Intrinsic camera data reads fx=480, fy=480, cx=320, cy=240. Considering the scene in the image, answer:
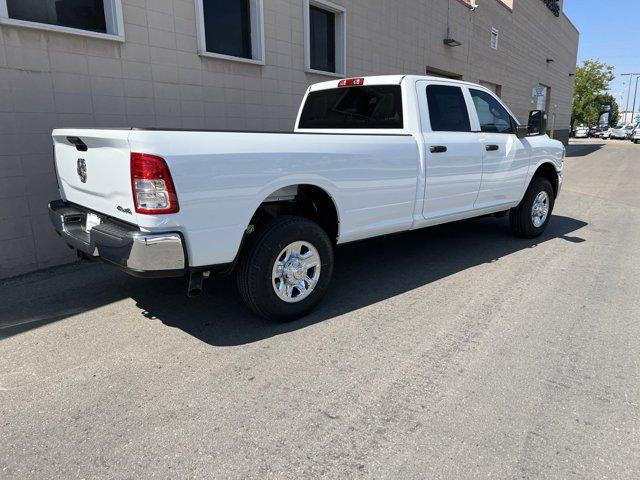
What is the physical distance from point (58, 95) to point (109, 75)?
2.24ft

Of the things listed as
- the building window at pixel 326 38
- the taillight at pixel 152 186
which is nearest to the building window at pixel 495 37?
the building window at pixel 326 38

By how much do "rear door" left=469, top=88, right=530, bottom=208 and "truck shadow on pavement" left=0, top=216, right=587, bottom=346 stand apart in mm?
745

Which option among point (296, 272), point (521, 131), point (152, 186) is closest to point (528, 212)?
point (521, 131)

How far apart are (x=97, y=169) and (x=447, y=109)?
141 inches

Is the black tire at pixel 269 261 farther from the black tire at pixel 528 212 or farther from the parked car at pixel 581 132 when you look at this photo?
the parked car at pixel 581 132

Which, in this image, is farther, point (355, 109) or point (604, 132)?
point (604, 132)

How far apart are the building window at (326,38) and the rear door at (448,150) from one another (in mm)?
4255

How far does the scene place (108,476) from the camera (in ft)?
7.47

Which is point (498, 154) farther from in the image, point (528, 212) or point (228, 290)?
point (228, 290)

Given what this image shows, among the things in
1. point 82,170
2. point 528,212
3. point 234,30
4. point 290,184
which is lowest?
point 528,212

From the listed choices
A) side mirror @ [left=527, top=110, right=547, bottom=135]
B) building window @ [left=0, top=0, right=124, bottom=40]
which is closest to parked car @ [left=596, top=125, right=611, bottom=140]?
side mirror @ [left=527, top=110, right=547, bottom=135]

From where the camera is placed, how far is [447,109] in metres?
5.19

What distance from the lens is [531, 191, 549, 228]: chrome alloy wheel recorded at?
21.7ft

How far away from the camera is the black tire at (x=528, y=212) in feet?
21.3
